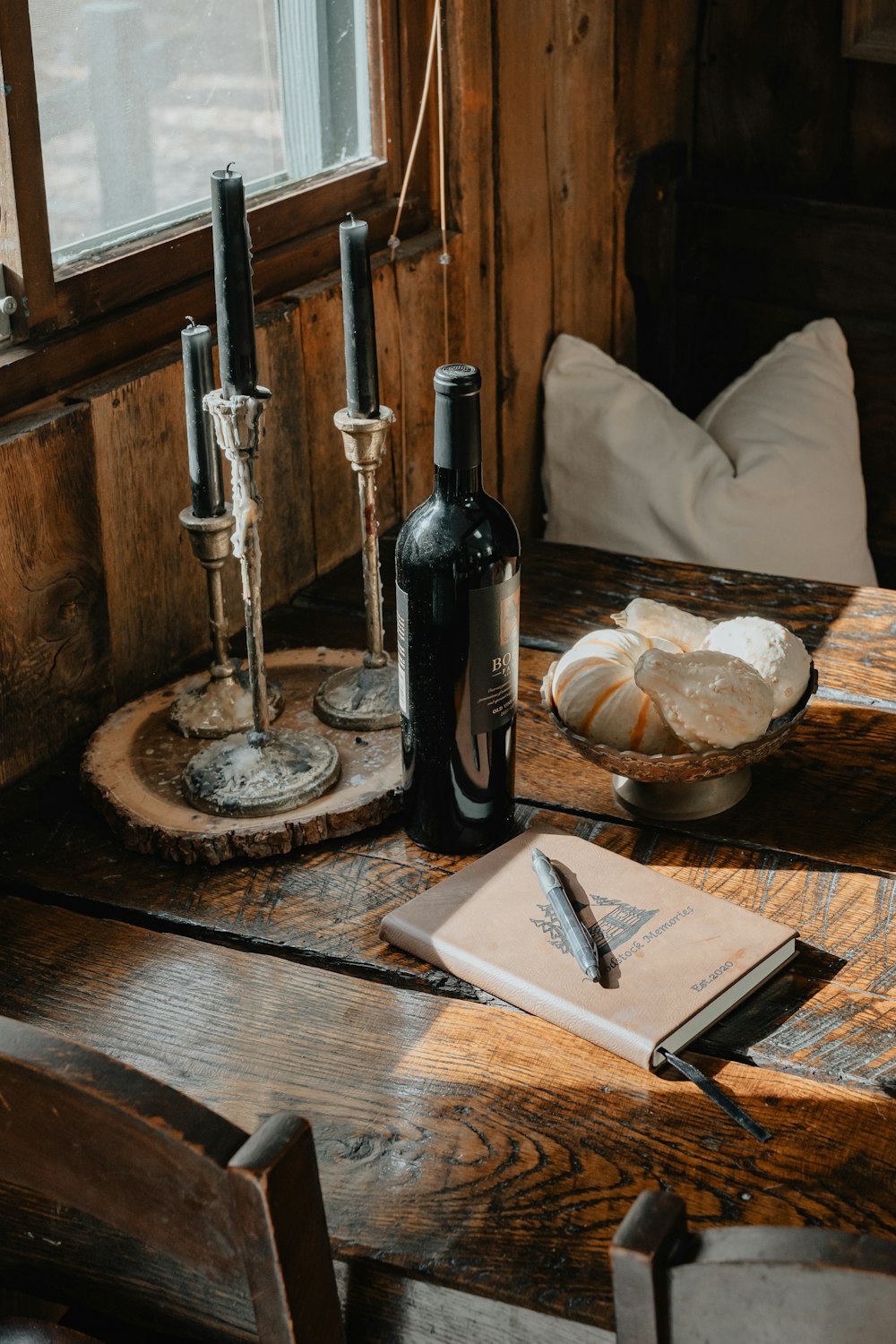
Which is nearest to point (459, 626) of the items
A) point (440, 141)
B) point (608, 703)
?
point (608, 703)

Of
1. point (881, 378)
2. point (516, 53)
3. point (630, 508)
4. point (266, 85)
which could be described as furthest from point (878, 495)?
point (266, 85)

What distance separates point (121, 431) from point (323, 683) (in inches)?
10.9

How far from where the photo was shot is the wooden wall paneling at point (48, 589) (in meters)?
1.12

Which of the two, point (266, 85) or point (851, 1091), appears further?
point (266, 85)

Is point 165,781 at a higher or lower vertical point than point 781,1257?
lower

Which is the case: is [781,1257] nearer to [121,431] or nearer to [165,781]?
[165,781]

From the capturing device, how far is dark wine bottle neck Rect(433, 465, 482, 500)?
0.95m

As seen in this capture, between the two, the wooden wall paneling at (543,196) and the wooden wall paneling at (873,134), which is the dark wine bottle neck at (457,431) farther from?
the wooden wall paneling at (873,134)

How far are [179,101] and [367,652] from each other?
55cm

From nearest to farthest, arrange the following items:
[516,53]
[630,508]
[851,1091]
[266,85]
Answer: [851,1091], [266,85], [516,53], [630,508]

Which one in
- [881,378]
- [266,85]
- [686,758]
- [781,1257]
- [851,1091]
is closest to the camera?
[781,1257]

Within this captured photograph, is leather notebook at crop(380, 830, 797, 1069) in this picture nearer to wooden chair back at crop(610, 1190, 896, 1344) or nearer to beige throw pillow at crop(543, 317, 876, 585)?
wooden chair back at crop(610, 1190, 896, 1344)

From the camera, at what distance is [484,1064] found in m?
0.85

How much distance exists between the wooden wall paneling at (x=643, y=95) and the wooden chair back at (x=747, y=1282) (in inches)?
69.7
